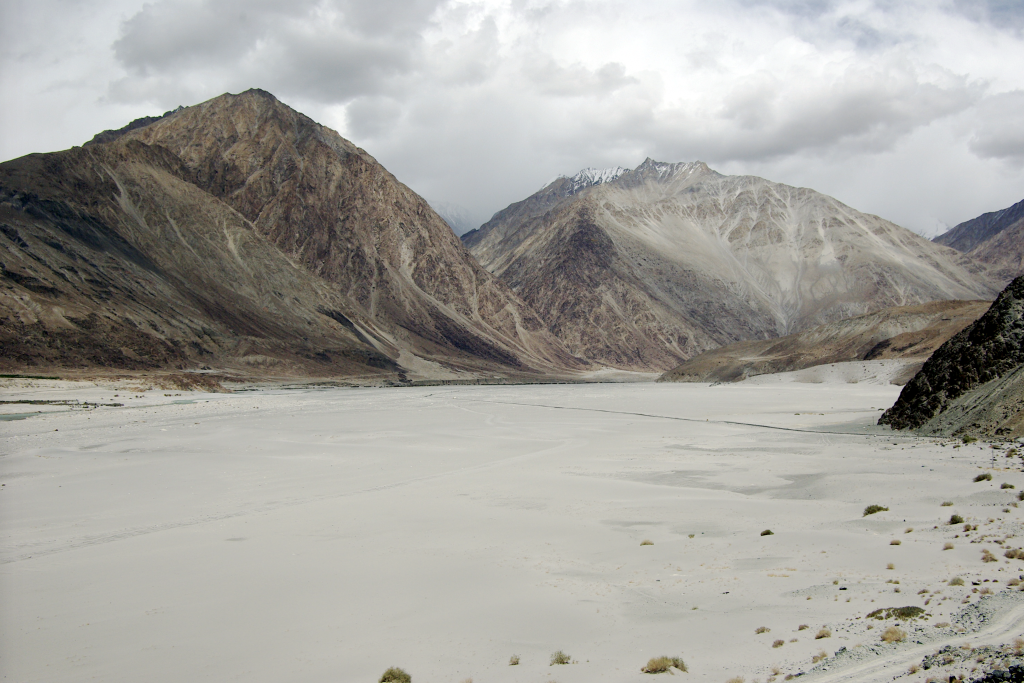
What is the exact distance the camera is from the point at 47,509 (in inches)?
566

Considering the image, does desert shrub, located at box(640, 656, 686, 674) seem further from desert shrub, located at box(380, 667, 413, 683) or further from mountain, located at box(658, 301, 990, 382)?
mountain, located at box(658, 301, 990, 382)

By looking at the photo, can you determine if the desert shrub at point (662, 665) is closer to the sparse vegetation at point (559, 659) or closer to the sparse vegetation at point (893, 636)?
the sparse vegetation at point (559, 659)

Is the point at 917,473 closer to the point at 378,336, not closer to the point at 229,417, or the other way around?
the point at 229,417

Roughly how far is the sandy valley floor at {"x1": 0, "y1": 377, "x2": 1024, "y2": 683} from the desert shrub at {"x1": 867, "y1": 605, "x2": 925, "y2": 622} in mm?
141

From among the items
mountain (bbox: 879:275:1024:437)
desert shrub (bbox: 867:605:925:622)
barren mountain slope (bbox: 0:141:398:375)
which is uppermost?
barren mountain slope (bbox: 0:141:398:375)

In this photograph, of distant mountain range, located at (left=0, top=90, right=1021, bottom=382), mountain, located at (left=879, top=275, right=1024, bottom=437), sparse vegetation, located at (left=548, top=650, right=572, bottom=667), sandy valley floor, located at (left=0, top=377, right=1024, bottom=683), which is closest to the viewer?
sparse vegetation, located at (left=548, top=650, right=572, bottom=667)

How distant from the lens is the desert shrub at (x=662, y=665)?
21.1ft

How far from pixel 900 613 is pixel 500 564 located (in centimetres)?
513

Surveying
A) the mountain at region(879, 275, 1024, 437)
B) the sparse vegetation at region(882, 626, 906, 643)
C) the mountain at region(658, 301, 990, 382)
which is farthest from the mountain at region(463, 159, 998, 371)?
the sparse vegetation at region(882, 626, 906, 643)

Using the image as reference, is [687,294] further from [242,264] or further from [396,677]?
[396,677]

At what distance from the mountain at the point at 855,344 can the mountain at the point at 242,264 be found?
4151 cm

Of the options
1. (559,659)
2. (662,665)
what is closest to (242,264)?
(559,659)

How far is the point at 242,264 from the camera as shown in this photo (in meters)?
106

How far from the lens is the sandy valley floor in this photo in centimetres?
702
